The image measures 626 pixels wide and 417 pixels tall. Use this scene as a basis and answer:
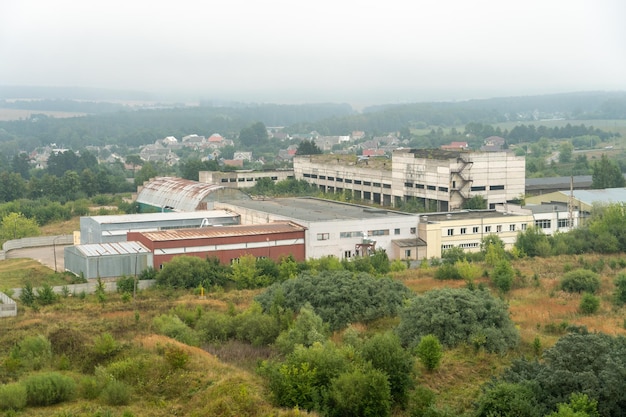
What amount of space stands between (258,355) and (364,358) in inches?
86.4

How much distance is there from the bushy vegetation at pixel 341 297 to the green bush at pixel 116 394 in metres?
4.84

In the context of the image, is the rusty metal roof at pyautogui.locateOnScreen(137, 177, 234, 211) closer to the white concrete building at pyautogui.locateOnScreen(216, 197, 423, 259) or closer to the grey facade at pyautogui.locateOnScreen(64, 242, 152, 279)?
the white concrete building at pyautogui.locateOnScreen(216, 197, 423, 259)

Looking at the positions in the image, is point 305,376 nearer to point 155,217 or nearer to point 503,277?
point 503,277

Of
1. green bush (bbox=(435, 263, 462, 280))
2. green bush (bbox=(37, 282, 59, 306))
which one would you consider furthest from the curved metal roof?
green bush (bbox=(37, 282, 59, 306))

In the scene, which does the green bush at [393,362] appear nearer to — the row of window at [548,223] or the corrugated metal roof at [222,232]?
the corrugated metal roof at [222,232]

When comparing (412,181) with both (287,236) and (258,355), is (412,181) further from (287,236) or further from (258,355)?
(258,355)

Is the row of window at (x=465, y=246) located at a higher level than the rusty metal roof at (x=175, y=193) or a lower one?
lower

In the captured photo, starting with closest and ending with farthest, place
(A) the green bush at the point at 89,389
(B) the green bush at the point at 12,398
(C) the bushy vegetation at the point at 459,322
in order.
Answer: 1. (B) the green bush at the point at 12,398
2. (A) the green bush at the point at 89,389
3. (C) the bushy vegetation at the point at 459,322

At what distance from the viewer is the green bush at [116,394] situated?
9.81 m

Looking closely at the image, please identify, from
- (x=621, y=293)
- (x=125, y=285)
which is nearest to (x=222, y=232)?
(x=125, y=285)

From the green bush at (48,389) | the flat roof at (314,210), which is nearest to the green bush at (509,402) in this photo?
the green bush at (48,389)

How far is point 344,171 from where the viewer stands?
117 ft

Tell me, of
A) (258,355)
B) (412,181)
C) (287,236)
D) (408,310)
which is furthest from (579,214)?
(258,355)

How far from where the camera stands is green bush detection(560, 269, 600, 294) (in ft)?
56.9
